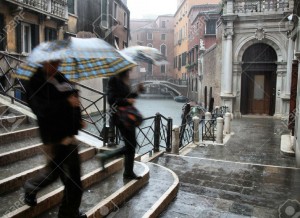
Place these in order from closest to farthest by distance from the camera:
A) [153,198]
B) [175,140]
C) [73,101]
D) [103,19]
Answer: [73,101], [153,198], [175,140], [103,19]

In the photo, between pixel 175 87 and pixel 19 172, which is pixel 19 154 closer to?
pixel 19 172

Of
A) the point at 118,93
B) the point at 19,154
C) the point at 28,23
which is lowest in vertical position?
the point at 19,154

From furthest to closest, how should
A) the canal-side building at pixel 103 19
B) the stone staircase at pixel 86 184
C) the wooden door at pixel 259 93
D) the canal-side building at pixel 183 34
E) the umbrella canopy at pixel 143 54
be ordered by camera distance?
1. the canal-side building at pixel 183 34
2. the canal-side building at pixel 103 19
3. the wooden door at pixel 259 93
4. the umbrella canopy at pixel 143 54
5. the stone staircase at pixel 86 184

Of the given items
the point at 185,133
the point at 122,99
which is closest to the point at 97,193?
the point at 122,99

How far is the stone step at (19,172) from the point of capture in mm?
3549

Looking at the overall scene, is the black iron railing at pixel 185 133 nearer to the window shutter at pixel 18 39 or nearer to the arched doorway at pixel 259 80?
the window shutter at pixel 18 39

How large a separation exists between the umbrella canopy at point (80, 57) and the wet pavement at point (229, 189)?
216 centimetres

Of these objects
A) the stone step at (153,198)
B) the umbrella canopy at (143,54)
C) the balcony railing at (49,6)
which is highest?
the balcony railing at (49,6)

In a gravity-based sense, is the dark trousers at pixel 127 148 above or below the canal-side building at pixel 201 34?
below

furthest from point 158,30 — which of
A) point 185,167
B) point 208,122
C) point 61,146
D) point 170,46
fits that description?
point 61,146

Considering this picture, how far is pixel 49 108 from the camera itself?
280 cm

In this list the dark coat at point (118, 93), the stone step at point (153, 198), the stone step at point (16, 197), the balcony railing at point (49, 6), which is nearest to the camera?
the stone step at point (16, 197)

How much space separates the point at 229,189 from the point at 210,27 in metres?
28.5

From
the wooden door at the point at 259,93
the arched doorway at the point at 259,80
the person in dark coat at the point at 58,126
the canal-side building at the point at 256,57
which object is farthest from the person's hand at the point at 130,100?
the wooden door at the point at 259,93
